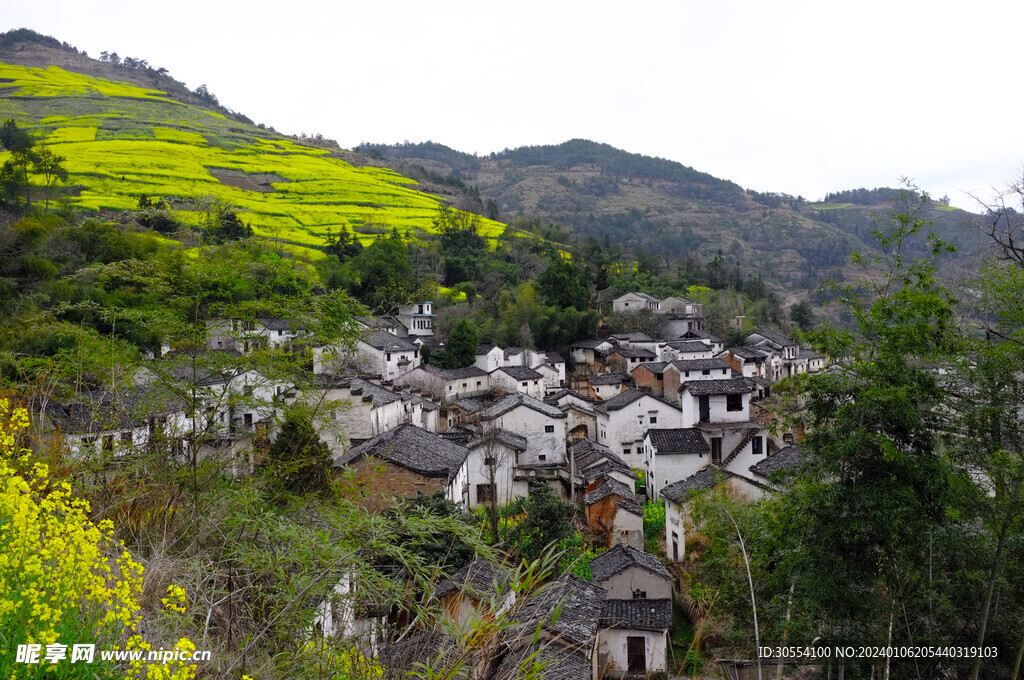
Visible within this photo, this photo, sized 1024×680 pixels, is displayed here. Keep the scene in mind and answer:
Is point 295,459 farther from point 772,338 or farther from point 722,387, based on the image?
point 772,338

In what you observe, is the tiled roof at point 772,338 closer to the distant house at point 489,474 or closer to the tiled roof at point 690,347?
the tiled roof at point 690,347

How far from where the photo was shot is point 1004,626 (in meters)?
7.29

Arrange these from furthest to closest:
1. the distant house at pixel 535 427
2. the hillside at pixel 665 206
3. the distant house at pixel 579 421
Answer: the hillside at pixel 665 206
the distant house at pixel 579 421
the distant house at pixel 535 427

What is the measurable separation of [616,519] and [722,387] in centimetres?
770

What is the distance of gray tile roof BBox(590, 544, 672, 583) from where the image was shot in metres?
14.3

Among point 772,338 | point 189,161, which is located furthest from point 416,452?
point 189,161

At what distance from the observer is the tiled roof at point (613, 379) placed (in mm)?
34125

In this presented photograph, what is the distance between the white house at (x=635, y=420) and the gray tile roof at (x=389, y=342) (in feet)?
40.5

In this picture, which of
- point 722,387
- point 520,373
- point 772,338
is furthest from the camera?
point 772,338

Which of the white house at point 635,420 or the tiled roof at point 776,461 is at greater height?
the tiled roof at point 776,461

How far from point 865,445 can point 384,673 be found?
19.3 ft

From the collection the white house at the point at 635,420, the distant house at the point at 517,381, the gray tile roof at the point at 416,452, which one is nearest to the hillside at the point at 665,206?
the distant house at the point at 517,381

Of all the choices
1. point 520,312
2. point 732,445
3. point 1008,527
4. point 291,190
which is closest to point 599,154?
point 291,190

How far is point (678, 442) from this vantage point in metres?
21.7
